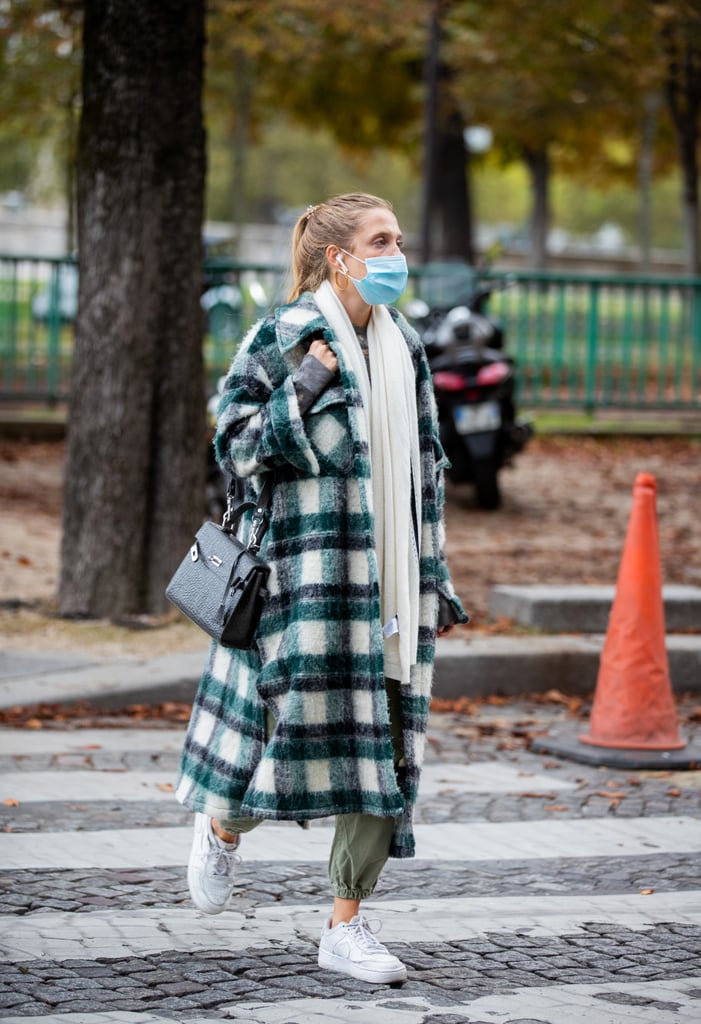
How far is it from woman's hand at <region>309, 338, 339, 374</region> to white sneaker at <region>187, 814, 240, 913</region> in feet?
3.76

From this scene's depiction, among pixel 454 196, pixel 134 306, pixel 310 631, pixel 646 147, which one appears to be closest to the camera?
pixel 310 631

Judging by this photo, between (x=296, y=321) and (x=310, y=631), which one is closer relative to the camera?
(x=310, y=631)

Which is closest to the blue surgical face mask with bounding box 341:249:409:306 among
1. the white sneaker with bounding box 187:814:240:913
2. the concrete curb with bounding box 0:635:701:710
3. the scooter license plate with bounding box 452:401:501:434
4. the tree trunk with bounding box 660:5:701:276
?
the white sneaker with bounding box 187:814:240:913

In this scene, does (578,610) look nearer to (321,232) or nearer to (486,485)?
(486,485)

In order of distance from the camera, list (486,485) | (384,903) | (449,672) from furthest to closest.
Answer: (486,485)
(449,672)
(384,903)

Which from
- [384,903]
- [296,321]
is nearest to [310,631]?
[296,321]

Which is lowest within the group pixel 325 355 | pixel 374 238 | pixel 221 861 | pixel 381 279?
pixel 221 861

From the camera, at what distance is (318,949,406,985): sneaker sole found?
393cm

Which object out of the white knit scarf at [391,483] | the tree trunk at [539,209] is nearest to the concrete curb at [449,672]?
the white knit scarf at [391,483]

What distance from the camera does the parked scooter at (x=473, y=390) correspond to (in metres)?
11.9

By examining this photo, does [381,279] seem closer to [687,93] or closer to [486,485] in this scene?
[486,485]

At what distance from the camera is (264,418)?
398 cm

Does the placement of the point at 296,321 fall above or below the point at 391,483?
above

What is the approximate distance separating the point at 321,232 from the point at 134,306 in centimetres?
412
